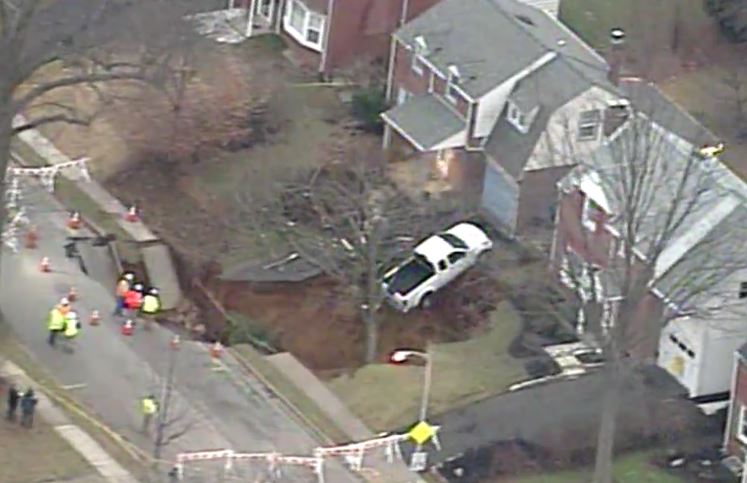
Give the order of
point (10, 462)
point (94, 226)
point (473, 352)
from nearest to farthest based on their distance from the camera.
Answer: point (10, 462) < point (473, 352) < point (94, 226)

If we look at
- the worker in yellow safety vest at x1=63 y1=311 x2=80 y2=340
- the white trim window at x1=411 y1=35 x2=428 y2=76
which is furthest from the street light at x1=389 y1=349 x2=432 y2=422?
the white trim window at x1=411 y1=35 x2=428 y2=76

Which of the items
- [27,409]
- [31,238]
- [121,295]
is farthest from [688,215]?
[31,238]

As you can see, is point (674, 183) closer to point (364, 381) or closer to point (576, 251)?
point (576, 251)

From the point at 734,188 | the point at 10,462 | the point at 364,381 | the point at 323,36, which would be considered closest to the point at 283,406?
the point at 364,381

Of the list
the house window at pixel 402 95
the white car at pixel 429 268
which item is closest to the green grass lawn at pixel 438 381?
the white car at pixel 429 268

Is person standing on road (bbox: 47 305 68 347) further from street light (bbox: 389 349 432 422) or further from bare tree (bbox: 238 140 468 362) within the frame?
street light (bbox: 389 349 432 422)

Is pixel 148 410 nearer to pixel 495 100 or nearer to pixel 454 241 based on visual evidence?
pixel 454 241
